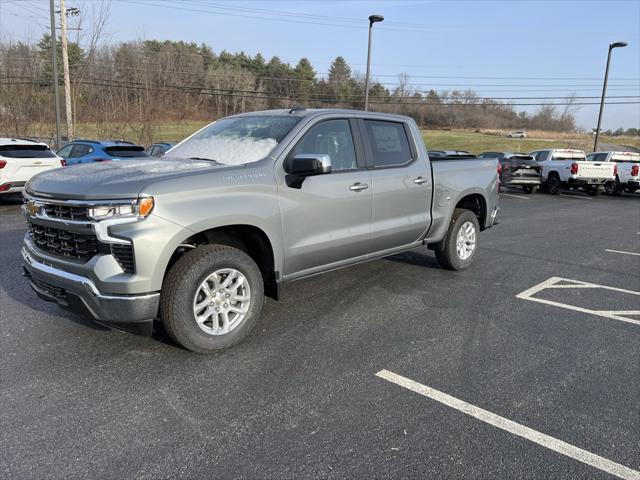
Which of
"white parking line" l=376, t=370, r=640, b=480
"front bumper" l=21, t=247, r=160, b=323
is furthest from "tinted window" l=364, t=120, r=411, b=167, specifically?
"front bumper" l=21, t=247, r=160, b=323

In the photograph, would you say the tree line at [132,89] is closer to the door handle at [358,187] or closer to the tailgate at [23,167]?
the tailgate at [23,167]

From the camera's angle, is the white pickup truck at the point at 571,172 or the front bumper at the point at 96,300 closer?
the front bumper at the point at 96,300

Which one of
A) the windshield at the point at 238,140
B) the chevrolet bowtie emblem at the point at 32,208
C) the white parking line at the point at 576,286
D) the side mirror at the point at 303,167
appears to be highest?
the windshield at the point at 238,140

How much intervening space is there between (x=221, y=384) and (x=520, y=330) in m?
2.75

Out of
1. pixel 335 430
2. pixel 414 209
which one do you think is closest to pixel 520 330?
pixel 414 209

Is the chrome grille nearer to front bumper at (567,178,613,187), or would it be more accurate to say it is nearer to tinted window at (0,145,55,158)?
tinted window at (0,145,55,158)

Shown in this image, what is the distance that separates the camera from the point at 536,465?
2586mm

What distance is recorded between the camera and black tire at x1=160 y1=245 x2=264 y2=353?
11.5 ft

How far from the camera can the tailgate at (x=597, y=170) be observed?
18.8 meters

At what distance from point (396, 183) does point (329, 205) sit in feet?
3.34

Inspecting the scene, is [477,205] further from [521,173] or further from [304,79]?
[304,79]

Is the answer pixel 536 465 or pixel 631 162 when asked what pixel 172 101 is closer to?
pixel 631 162

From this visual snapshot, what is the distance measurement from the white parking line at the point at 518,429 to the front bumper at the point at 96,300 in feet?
5.61

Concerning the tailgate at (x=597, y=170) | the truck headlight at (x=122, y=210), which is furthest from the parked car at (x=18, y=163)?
the tailgate at (x=597, y=170)
